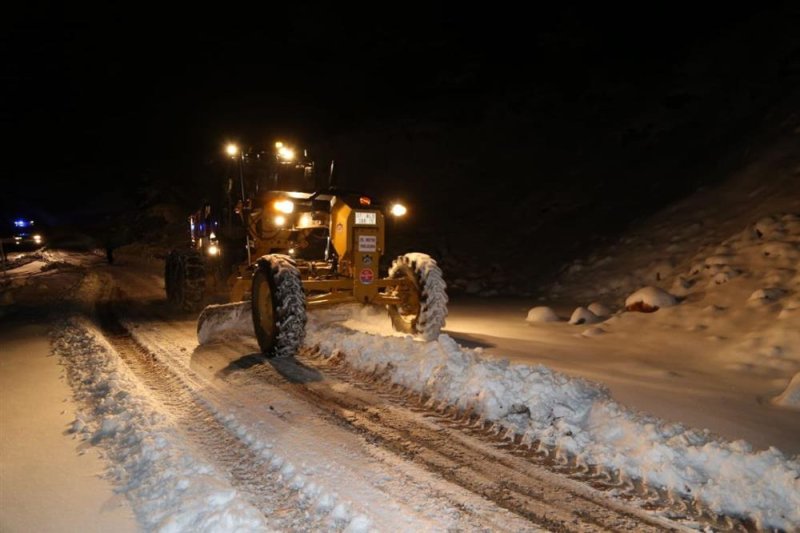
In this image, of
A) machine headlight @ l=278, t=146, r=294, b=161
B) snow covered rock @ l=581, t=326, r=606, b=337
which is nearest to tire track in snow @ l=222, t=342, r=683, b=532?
snow covered rock @ l=581, t=326, r=606, b=337

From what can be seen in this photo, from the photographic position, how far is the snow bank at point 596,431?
3.33 m

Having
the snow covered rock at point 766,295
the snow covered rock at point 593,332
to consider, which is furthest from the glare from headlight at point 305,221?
the snow covered rock at point 766,295

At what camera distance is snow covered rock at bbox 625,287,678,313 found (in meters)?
9.52

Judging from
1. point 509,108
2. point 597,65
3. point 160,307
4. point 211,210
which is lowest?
point 160,307

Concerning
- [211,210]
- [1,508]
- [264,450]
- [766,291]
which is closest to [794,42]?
[766,291]

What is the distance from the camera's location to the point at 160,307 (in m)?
11.5

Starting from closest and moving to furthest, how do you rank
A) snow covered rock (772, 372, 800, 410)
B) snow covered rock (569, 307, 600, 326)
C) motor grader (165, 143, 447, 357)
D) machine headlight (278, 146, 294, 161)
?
snow covered rock (772, 372, 800, 410) < motor grader (165, 143, 447, 357) < machine headlight (278, 146, 294, 161) < snow covered rock (569, 307, 600, 326)

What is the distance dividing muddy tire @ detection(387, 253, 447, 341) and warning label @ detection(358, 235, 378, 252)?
34.3 inches

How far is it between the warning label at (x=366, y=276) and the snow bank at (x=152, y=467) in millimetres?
3122

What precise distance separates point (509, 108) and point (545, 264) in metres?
15.8

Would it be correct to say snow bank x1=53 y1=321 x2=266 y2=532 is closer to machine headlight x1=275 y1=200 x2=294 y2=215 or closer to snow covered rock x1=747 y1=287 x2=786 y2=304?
machine headlight x1=275 y1=200 x2=294 y2=215

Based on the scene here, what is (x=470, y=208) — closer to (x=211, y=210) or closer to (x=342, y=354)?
(x=211, y=210)

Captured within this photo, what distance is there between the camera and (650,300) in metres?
9.61

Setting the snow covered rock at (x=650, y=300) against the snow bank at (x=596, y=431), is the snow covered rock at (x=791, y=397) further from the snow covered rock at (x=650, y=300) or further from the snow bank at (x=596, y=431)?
the snow covered rock at (x=650, y=300)
